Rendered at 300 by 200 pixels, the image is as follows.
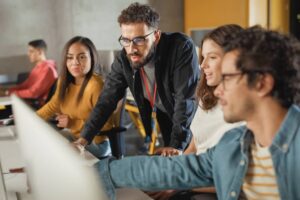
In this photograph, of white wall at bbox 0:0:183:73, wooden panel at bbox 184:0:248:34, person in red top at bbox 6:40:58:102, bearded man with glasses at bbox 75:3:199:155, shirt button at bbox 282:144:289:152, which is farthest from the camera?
white wall at bbox 0:0:183:73

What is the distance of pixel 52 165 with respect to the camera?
24.2 inches

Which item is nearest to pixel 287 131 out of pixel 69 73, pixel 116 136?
pixel 116 136

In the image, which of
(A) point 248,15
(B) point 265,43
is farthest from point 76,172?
(A) point 248,15

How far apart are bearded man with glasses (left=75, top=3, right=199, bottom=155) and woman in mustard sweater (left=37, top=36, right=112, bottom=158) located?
0.42ft

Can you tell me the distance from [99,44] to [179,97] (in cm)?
396

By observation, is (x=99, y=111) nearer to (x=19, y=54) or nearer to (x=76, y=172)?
(x=76, y=172)

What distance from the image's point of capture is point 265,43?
38.9 inches

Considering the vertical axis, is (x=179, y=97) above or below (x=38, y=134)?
below

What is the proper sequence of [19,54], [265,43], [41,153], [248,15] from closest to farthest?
[41,153], [265,43], [248,15], [19,54]

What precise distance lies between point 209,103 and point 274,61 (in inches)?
24.5

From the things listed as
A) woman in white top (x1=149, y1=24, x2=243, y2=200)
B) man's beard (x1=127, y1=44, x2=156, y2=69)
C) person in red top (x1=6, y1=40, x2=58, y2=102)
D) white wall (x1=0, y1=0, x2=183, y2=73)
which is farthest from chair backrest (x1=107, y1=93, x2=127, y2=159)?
white wall (x1=0, y1=0, x2=183, y2=73)

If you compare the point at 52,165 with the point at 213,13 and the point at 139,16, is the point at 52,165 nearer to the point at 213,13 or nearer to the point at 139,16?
the point at 139,16

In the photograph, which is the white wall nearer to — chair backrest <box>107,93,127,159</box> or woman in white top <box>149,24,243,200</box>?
chair backrest <box>107,93,127,159</box>

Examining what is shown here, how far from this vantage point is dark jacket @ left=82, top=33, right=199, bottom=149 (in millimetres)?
1882
